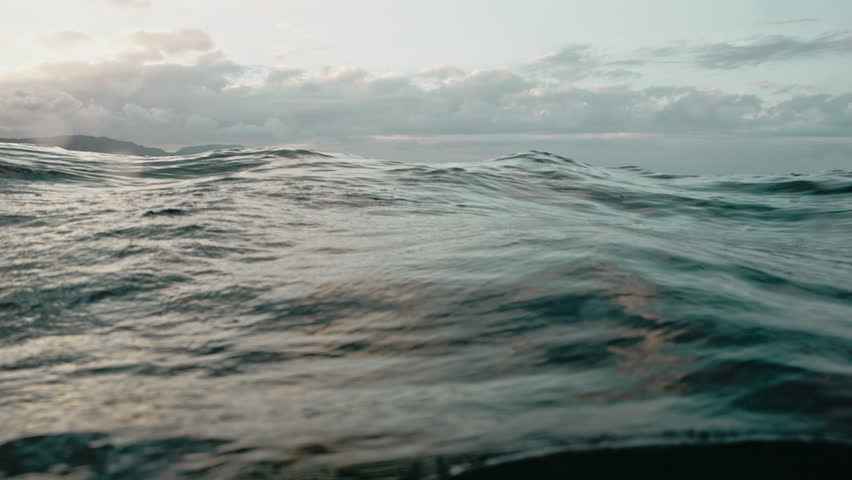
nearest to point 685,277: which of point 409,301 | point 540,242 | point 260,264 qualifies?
point 540,242

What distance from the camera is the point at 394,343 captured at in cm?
239

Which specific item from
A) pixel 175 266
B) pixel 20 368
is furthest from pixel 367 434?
pixel 175 266

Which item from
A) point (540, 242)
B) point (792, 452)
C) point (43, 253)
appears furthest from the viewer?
point (540, 242)

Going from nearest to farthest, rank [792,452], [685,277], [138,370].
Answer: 1. [792,452]
2. [138,370]
3. [685,277]

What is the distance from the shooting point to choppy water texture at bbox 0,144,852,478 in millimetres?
1518

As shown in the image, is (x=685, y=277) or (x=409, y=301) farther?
(x=685, y=277)

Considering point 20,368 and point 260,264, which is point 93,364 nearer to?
point 20,368

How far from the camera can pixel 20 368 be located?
2.31m

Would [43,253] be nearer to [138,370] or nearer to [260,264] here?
[260,264]

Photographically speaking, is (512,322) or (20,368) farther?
(512,322)

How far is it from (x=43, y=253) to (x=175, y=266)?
1212 mm

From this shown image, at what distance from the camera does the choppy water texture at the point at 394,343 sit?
1.52m

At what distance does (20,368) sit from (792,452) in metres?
2.84

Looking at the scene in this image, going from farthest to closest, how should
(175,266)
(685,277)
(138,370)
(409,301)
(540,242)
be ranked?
(540,242) → (175,266) → (685,277) → (409,301) → (138,370)
